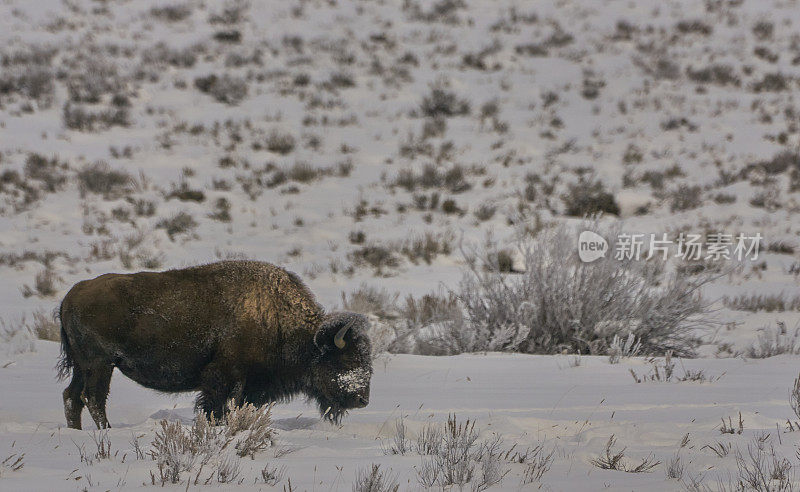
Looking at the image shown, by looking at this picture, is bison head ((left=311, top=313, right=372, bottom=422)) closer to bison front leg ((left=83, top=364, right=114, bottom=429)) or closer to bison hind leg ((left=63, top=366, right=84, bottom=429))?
bison front leg ((left=83, top=364, right=114, bottom=429))

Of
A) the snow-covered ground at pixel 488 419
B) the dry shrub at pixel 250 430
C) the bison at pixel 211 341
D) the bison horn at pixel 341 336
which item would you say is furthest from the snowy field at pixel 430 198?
the bison horn at pixel 341 336

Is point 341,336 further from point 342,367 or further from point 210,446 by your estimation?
point 210,446

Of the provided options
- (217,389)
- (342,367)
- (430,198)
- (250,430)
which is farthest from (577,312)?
(430,198)

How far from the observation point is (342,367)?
3895mm

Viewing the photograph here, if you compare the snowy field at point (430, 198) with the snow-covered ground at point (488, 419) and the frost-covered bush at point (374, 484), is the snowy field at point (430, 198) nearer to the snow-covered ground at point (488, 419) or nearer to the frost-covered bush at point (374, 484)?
the snow-covered ground at point (488, 419)

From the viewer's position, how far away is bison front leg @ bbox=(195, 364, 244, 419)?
3.70m

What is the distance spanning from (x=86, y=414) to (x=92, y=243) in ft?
24.4

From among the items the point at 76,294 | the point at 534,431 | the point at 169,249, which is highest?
the point at 76,294

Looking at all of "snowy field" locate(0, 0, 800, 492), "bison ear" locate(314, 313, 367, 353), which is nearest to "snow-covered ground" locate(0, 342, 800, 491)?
"snowy field" locate(0, 0, 800, 492)

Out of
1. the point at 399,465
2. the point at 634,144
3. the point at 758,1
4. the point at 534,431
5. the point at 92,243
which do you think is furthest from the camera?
the point at 758,1

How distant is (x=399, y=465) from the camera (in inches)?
115

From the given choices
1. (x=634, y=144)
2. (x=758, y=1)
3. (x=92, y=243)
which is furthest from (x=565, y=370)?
(x=758, y=1)

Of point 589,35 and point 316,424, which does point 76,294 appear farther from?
point 589,35

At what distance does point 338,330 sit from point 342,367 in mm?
249
